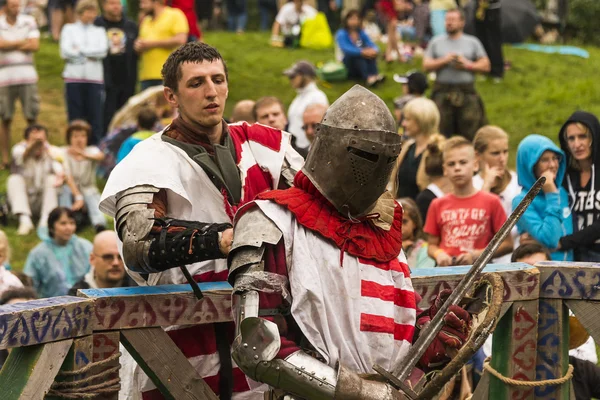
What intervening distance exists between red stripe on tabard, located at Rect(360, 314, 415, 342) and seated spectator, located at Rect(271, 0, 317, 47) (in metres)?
16.2

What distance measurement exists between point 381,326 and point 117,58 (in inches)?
403

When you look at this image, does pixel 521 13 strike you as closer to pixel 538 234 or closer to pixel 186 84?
pixel 538 234

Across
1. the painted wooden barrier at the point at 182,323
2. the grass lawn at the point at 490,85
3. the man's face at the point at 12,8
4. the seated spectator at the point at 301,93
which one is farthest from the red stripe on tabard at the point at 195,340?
the man's face at the point at 12,8

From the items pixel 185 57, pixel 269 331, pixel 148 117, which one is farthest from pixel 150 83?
pixel 269 331

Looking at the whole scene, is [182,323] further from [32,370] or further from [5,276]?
[5,276]

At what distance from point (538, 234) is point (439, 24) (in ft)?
38.7

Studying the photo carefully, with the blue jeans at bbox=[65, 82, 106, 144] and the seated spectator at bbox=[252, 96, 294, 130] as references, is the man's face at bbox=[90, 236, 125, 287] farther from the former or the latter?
the blue jeans at bbox=[65, 82, 106, 144]

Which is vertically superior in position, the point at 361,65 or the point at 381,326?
the point at 381,326

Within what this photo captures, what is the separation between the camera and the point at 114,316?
445 centimetres

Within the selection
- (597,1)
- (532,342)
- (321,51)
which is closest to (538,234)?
(532,342)

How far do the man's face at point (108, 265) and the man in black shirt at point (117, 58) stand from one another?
19.5ft

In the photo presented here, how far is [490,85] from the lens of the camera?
17.4 meters

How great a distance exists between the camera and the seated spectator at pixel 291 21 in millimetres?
20141

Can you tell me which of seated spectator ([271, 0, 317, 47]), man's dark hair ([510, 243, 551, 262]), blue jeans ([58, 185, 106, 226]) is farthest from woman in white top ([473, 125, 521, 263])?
seated spectator ([271, 0, 317, 47])
